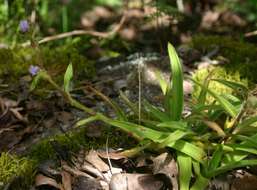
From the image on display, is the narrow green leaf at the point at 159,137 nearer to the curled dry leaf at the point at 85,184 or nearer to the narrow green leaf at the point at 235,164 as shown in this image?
the narrow green leaf at the point at 235,164

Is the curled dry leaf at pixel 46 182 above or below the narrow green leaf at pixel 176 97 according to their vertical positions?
below

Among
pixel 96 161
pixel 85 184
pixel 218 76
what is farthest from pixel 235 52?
pixel 85 184

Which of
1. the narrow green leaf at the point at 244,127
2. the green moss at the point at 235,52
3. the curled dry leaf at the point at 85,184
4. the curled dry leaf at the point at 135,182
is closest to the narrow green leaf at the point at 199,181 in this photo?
the curled dry leaf at the point at 135,182

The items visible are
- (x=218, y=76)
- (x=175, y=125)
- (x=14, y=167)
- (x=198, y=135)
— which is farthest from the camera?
(x=218, y=76)

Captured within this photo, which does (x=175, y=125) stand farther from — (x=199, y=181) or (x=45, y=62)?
(x=45, y=62)

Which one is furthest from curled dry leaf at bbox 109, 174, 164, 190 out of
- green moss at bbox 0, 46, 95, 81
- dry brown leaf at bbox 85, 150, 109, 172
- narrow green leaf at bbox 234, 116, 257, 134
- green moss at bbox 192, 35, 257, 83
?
green moss at bbox 0, 46, 95, 81

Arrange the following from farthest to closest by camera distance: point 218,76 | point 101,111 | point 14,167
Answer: point 218,76 → point 101,111 → point 14,167

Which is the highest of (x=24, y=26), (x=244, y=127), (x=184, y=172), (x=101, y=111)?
(x=24, y=26)
